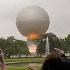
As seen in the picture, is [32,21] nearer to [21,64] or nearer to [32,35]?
[32,35]

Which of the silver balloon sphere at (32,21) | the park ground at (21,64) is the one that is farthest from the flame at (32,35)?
the park ground at (21,64)

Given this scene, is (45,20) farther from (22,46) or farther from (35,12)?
(22,46)

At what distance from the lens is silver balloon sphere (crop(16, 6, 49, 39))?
18109 mm

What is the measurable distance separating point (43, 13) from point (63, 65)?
1399 centimetres

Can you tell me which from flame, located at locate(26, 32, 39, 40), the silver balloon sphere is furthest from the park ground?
the silver balloon sphere

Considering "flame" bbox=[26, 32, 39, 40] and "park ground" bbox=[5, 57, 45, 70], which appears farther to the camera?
"park ground" bbox=[5, 57, 45, 70]

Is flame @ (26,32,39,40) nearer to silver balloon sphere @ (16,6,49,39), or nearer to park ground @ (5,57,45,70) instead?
silver balloon sphere @ (16,6,49,39)

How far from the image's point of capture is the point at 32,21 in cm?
1898

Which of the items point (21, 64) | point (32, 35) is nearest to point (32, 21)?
point (32, 35)

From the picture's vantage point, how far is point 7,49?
104625 millimetres

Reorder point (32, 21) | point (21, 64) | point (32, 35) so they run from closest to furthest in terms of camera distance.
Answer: point (32, 35) < point (32, 21) < point (21, 64)

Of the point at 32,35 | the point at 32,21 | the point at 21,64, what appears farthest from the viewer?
the point at 21,64

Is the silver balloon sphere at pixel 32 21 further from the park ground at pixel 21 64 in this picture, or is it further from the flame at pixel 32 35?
the park ground at pixel 21 64

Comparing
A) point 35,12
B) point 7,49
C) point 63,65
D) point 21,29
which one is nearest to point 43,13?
point 35,12
